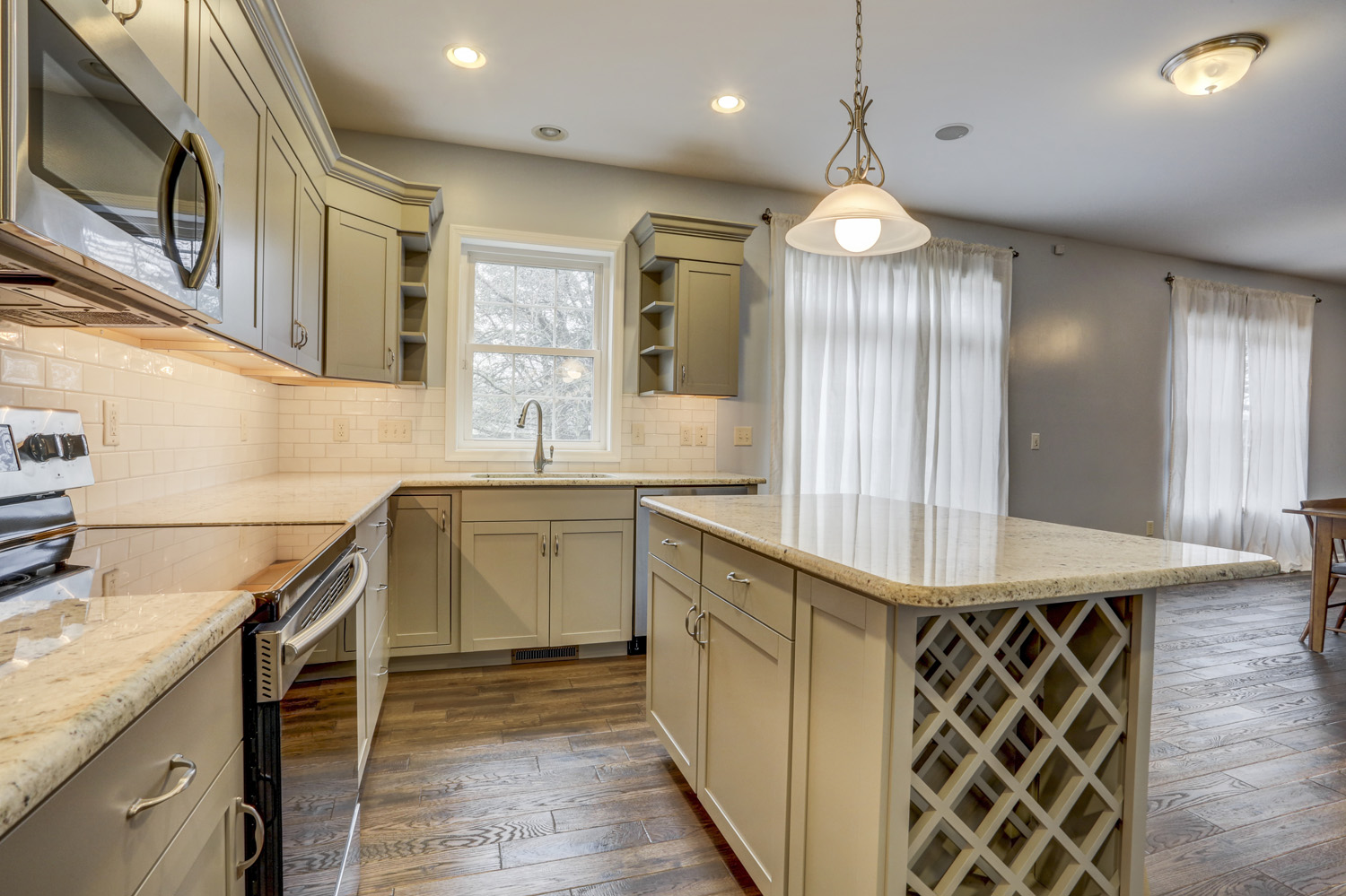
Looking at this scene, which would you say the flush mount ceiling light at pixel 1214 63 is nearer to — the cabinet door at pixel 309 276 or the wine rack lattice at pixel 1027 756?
the wine rack lattice at pixel 1027 756

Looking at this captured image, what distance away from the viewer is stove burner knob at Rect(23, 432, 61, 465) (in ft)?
4.05

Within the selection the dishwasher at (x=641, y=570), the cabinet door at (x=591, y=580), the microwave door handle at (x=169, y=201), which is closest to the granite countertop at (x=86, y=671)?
the microwave door handle at (x=169, y=201)

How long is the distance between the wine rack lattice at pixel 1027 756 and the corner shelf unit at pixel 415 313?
280cm

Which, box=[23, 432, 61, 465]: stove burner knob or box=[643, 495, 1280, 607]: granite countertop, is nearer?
box=[643, 495, 1280, 607]: granite countertop

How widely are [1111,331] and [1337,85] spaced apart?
2.35 m

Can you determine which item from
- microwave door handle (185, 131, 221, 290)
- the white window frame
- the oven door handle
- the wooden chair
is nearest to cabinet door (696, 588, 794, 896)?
the oven door handle

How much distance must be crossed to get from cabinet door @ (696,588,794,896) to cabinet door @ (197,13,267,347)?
4.63 ft

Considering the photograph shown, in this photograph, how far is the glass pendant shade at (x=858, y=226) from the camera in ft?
6.11

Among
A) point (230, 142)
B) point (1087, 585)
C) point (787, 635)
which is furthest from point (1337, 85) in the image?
point (230, 142)

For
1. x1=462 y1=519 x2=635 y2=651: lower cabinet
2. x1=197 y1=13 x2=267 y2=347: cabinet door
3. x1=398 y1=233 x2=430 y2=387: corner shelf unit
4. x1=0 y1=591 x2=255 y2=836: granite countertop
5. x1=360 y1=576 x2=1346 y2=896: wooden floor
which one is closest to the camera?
x1=0 y1=591 x2=255 y2=836: granite countertop

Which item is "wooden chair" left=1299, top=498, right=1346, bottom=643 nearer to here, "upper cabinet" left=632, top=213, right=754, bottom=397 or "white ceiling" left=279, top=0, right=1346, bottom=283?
"white ceiling" left=279, top=0, right=1346, bottom=283

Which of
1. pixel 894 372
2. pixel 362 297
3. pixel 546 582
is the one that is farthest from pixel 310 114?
pixel 894 372

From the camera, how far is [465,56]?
2.65 meters

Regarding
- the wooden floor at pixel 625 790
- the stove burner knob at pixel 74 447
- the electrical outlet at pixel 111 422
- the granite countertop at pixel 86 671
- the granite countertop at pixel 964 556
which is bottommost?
the wooden floor at pixel 625 790
